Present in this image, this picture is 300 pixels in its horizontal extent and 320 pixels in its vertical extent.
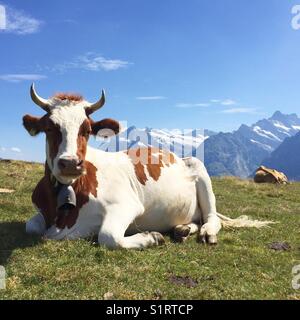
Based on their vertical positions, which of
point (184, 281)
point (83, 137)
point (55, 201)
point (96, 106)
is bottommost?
point (184, 281)

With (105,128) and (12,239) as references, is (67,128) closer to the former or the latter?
(105,128)

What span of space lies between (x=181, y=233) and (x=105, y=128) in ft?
10.1

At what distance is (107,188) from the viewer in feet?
37.0

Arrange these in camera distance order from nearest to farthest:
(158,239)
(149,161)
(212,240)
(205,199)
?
(158,239) < (212,240) < (149,161) < (205,199)

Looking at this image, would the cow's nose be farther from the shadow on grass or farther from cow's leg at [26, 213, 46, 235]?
cow's leg at [26, 213, 46, 235]

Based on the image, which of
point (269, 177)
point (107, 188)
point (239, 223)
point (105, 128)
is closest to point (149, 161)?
point (107, 188)

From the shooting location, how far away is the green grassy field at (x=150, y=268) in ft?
26.0

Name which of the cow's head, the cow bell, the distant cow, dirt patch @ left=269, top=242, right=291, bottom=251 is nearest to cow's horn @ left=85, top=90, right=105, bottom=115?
the cow's head

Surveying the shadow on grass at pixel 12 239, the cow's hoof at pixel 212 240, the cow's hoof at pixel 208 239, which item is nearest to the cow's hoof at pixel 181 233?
the cow's hoof at pixel 208 239

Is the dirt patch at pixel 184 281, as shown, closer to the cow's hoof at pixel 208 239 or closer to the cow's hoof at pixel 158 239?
the cow's hoof at pixel 158 239

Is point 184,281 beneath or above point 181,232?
beneath

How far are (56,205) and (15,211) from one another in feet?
→ 12.9
